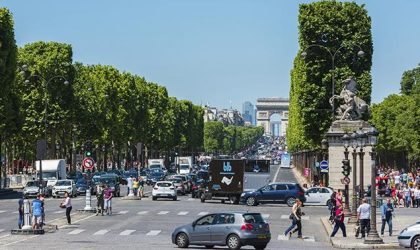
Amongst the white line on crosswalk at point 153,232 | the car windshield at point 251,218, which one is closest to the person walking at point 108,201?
the white line on crosswalk at point 153,232

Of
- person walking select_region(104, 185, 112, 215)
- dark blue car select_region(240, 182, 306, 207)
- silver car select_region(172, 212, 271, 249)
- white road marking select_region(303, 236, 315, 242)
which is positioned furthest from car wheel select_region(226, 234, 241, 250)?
dark blue car select_region(240, 182, 306, 207)

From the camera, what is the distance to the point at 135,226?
51594 mm

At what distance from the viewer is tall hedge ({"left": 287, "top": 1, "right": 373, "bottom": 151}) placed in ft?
274

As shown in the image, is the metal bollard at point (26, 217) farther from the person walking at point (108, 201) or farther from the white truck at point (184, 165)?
the white truck at point (184, 165)

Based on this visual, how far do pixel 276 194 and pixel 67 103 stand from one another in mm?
40383

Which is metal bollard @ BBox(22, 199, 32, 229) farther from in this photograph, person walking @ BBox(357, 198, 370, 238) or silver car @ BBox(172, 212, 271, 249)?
person walking @ BBox(357, 198, 370, 238)

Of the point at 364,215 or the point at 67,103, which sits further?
the point at 67,103

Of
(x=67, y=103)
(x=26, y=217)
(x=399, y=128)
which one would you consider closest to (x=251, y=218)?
(x=26, y=217)

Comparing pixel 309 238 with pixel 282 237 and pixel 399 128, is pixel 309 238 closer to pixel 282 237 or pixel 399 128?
pixel 282 237

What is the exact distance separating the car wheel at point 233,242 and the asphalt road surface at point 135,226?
2.14 meters

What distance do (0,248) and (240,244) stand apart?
8.62 metres

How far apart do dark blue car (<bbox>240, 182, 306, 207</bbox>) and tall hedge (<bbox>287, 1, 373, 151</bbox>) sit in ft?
39.8

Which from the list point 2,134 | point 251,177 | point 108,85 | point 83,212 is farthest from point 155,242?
point 108,85

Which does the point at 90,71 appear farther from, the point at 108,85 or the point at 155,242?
the point at 155,242
